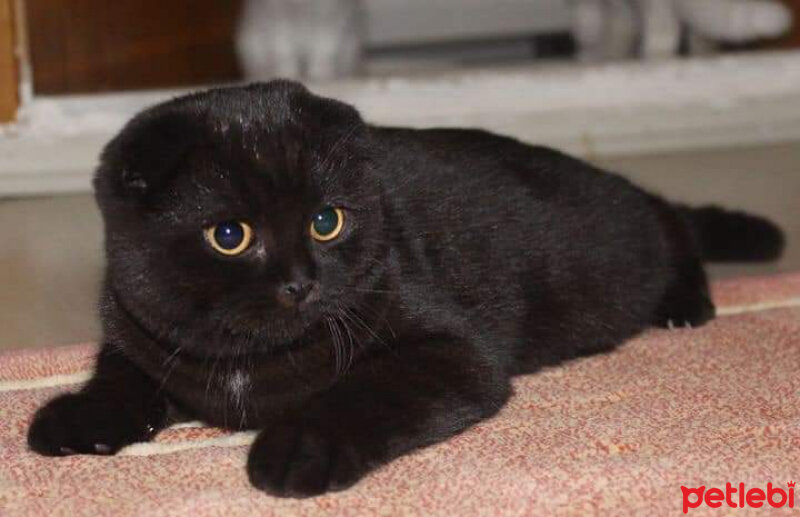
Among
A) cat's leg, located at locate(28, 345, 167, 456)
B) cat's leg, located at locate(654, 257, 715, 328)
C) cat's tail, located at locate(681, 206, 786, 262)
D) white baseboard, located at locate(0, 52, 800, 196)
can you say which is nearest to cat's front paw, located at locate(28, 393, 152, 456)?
cat's leg, located at locate(28, 345, 167, 456)

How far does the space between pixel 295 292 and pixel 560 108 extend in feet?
6.54

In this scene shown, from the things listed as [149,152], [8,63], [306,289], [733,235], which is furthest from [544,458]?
[8,63]

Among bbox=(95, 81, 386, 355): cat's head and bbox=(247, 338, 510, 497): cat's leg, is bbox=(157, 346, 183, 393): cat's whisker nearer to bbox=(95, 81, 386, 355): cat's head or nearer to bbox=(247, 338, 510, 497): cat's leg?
bbox=(95, 81, 386, 355): cat's head

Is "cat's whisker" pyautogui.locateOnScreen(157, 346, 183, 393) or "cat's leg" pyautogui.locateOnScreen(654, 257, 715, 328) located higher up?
"cat's whisker" pyautogui.locateOnScreen(157, 346, 183, 393)

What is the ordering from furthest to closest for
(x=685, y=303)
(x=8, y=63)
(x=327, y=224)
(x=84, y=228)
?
(x=8, y=63) < (x=84, y=228) < (x=685, y=303) < (x=327, y=224)

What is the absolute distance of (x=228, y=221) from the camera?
1.27m

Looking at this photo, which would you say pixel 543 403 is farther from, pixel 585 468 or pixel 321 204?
pixel 321 204

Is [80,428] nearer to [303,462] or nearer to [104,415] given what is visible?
[104,415]

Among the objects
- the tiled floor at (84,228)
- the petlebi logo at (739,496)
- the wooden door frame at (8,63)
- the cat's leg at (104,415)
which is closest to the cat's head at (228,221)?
the cat's leg at (104,415)

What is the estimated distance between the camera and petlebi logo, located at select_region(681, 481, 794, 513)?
125cm

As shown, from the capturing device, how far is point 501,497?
1263 mm

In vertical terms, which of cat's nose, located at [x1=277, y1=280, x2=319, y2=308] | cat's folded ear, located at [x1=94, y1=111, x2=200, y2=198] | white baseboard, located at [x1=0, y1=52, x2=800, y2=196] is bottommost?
white baseboard, located at [x1=0, y1=52, x2=800, y2=196]

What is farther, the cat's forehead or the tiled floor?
the tiled floor

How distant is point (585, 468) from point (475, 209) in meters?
0.45
